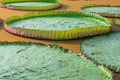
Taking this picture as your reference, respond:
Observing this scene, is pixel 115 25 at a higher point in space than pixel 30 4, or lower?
lower

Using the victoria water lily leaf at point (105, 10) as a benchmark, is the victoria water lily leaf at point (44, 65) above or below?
below

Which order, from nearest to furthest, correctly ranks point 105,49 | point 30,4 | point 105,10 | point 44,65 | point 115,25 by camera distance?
1. point 44,65
2. point 105,49
3. point 115,25
4. point 105,10
5. point 30,4

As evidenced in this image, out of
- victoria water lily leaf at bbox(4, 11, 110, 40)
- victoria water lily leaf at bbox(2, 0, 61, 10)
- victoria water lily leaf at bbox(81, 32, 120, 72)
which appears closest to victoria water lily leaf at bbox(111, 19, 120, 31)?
victoria water lily leaf at bbox(4, 11, 110, 40)

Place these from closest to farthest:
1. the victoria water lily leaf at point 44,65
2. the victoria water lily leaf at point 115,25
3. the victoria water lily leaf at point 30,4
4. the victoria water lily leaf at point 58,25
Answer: the victoria water lily leaf at point 44,65
the victoria water lily leaf at point 58,25
the victoria water lily leaf at point 115,25
the victoria water lily leaf at point 30,4

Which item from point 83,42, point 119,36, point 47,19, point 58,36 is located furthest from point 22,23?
point 119,36

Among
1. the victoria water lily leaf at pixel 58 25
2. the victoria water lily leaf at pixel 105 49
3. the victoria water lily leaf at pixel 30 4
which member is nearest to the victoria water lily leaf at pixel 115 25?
the victoria water lily leaf at pixel 58 25

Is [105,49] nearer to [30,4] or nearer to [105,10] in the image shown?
[105,10]

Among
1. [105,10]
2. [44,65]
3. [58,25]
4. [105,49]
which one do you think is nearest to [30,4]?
[105,10]

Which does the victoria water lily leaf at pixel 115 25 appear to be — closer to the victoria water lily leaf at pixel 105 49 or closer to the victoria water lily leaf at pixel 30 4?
the victoria water lily leaf at pixel 105 49
